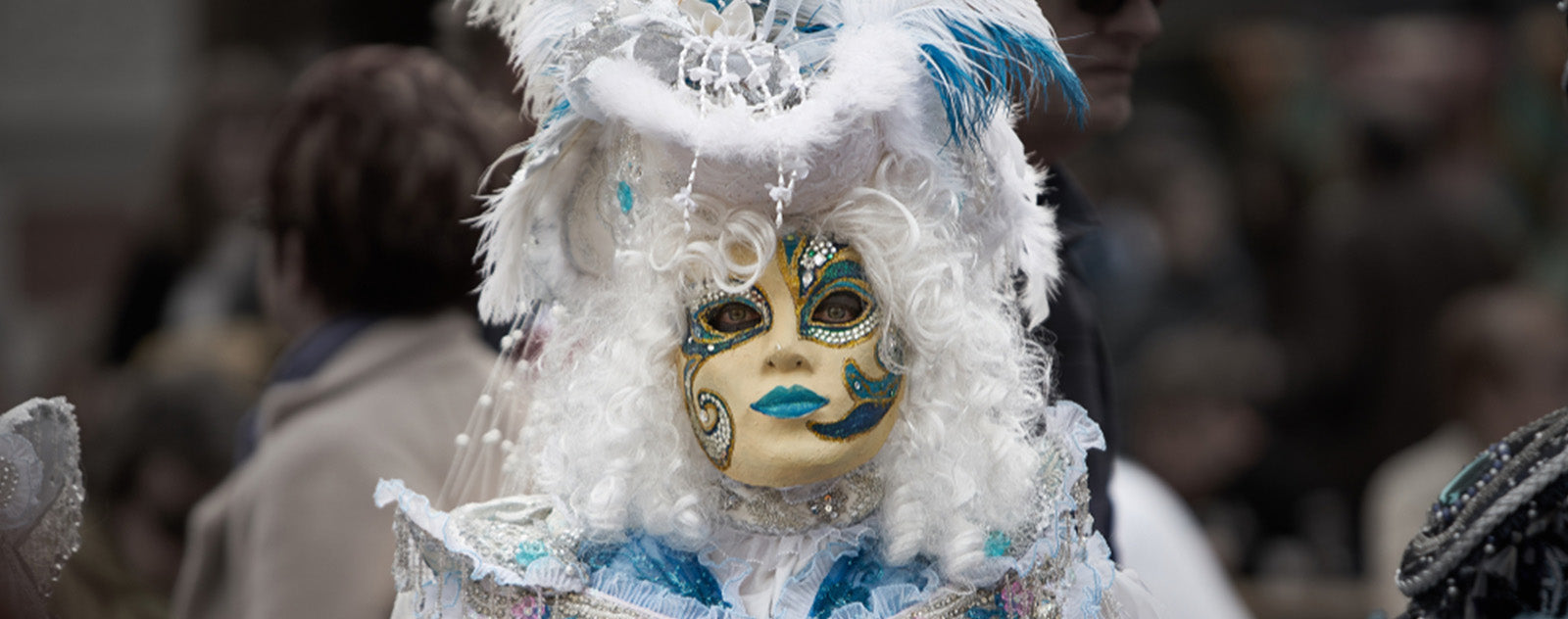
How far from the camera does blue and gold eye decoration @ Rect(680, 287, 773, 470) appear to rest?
2.19 m

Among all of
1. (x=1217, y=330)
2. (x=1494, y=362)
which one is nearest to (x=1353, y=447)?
(x=1217, y=330)

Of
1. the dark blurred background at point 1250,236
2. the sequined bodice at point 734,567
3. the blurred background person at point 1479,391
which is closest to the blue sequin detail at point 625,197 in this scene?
the sequined bodice at point 734,567

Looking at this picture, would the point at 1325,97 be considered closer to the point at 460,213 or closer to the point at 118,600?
the point at 460,213

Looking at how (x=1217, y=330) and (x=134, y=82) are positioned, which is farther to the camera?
(x=134, y=82)

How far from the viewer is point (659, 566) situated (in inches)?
90.0

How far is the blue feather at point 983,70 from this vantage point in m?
2.20

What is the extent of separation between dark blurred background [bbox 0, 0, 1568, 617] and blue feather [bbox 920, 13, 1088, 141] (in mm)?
2181

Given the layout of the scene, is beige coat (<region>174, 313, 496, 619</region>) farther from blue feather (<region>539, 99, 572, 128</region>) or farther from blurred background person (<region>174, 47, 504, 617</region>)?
blue feather (<region>539, 99, 572, 128</region>)

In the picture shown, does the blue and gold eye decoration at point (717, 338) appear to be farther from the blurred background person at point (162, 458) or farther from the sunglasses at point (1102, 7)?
the blurred background person at point (162, 458)

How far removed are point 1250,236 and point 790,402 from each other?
410 cm

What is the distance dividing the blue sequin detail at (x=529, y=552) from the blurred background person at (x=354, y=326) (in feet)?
2.78

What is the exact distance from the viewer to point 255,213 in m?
3.38

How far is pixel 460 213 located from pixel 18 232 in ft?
14.8

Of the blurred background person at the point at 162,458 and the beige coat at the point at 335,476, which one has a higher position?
the beige coat at the point at 335,476
